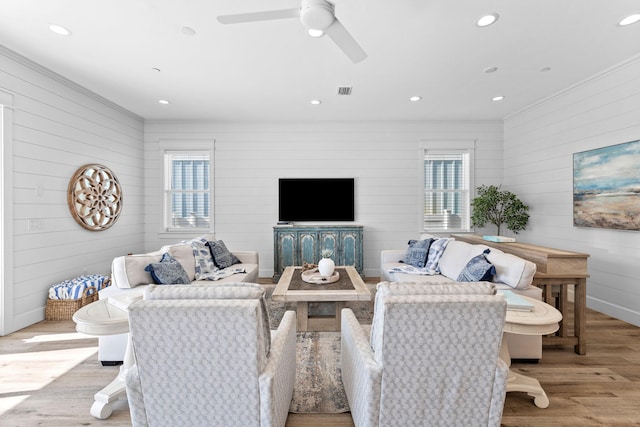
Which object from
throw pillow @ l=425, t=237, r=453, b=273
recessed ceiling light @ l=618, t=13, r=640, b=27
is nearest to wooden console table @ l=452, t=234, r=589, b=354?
throw pillow @ l=425, t=237, r=453, b=273

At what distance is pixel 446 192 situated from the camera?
535cm

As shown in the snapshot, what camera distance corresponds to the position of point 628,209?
10.4 feet

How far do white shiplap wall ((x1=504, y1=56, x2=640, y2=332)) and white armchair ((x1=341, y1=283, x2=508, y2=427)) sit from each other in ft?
10.2

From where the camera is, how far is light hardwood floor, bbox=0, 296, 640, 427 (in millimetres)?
1799

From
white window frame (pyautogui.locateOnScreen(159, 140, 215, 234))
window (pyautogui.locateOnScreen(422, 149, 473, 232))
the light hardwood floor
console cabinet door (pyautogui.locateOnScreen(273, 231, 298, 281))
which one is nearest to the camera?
the light hardwood floor

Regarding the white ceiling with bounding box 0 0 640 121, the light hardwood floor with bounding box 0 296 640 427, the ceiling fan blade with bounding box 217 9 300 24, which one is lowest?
the light hardwood floor with bounding box 0 296 640 427

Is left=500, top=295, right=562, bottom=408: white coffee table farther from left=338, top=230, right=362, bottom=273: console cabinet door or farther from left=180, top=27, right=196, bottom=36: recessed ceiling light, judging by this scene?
left=180, top=27, right=196, bottom=36: recessed ceiling light

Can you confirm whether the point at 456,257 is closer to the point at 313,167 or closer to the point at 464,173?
the point at 464,173

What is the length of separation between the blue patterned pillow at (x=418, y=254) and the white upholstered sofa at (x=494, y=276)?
9 centimetres

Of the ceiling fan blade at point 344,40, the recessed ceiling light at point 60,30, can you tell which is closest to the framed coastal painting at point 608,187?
the ceiling fan blade at point 344,40

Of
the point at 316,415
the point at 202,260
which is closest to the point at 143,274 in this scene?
the point at 202,260

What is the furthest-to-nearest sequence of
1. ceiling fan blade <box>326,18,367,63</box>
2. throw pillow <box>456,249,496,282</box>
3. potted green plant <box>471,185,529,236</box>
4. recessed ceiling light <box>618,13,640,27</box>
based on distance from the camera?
potted green plant <box>471,185,529,236</box>, throw pillow <box>456,249,496,282</box>, recessed ceiling light <box>618,13,640,27</box>, ceiling fan blade <box>326,18,367,63</box>

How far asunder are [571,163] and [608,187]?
62 cm

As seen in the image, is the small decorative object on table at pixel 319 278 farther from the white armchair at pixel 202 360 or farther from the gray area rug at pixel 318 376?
the white armchair at pixel 202 360
